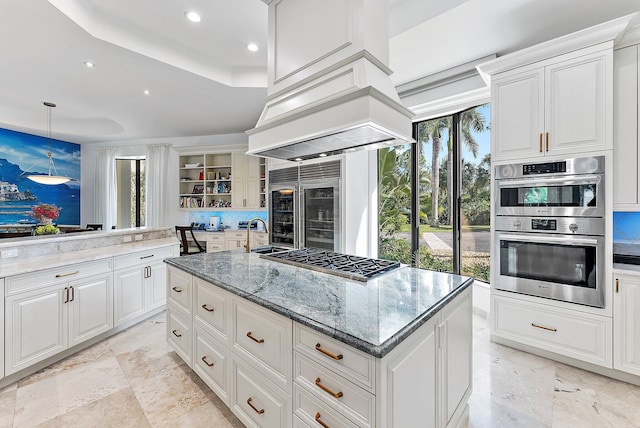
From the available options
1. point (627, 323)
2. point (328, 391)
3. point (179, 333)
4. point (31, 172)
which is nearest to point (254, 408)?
point (328, 391)

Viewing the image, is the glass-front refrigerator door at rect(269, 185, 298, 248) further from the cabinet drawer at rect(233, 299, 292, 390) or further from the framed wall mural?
the framed wall mural

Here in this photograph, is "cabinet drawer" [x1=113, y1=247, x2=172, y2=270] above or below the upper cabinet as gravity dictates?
below

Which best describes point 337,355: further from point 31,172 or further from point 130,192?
point 31,172

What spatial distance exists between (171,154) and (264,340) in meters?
6.21

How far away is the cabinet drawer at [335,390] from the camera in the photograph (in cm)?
102

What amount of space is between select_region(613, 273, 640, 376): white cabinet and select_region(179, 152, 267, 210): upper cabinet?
4.98 m

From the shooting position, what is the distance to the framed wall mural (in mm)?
5652

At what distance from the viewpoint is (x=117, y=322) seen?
297cm

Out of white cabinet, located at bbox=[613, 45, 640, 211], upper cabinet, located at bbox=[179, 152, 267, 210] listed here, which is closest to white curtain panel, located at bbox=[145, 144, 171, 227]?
upper cabinet, located at bbox=[179, 152, 267, 210]

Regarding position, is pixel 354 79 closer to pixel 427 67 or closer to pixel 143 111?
pixel 427 67

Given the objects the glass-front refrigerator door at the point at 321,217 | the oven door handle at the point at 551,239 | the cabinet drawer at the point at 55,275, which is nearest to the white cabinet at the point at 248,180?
the glass-front refrigerator door at the point at 321,217

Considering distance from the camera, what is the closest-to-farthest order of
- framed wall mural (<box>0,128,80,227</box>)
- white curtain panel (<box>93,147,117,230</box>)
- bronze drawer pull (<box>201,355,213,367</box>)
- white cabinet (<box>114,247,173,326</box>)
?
1. bronze drawer pull (<box>201,355,213,367</box>)
2. white cabinet (<box>114,247,173,326</box>)
3. framed wall mural (<box>0,128,80,227</box>)
4. white curtain panel (<box>93,147,117,230</box>)

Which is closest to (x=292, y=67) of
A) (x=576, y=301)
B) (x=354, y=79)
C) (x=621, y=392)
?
(x=354, y=79)

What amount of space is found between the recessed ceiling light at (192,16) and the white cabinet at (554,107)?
279 centimetres
